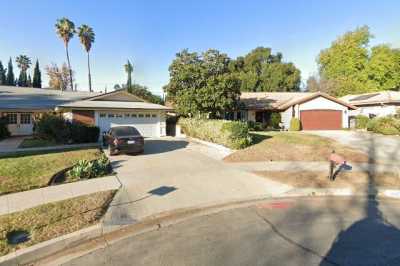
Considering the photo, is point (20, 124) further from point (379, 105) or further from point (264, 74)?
point (264, 74)

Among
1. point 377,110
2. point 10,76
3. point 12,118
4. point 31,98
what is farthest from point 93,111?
point 10,76

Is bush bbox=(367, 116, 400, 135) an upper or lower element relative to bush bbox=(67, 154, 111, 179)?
upper

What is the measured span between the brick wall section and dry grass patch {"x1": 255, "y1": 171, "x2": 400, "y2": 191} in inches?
550

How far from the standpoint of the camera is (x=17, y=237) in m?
4.59

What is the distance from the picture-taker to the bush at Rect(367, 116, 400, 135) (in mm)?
20922

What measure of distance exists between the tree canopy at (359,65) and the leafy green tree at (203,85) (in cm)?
3462

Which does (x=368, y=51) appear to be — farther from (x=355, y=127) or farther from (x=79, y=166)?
(x=79, y=166)

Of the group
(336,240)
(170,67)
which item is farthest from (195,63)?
(336,240)

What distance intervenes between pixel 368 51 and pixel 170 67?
45.8 meters

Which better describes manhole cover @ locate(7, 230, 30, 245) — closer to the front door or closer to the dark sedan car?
the dark sedan car

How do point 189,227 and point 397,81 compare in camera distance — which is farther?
point 397,81

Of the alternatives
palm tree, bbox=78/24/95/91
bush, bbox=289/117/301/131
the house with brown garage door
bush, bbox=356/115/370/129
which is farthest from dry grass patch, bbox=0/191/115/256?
palm tree, bbox=78/24/95/91

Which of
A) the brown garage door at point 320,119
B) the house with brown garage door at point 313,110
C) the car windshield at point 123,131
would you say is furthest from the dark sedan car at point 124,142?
the brown garage door at point 320,119

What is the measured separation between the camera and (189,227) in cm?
523
